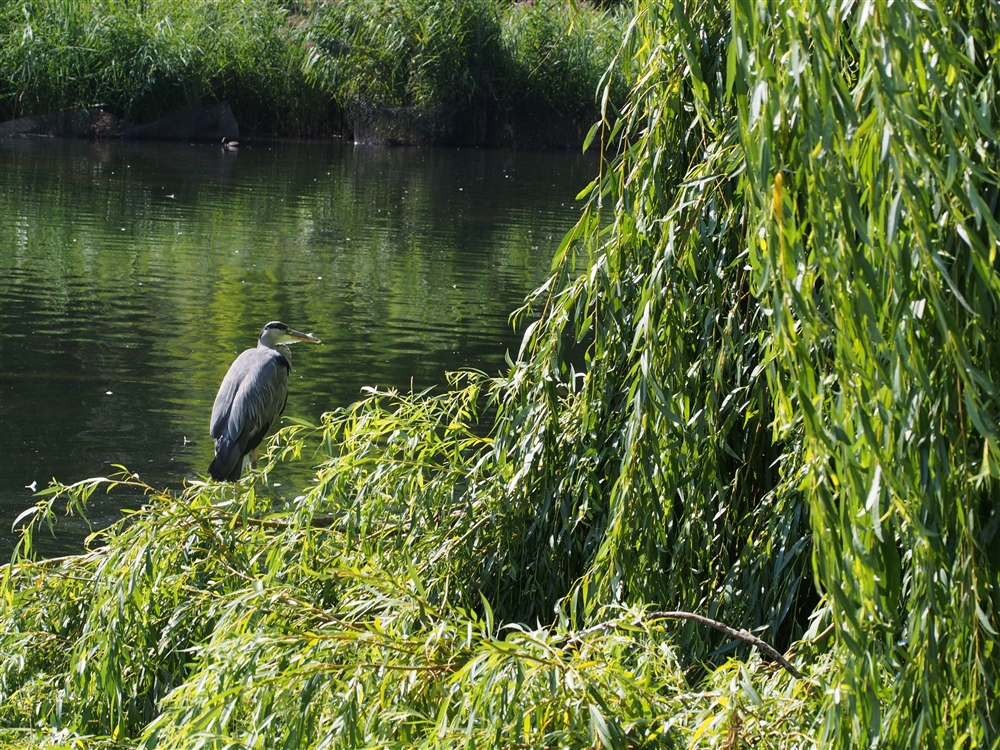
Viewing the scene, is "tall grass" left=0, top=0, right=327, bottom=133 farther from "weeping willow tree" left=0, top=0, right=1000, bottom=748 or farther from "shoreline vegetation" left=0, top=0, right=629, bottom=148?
"weeping willow tree" left=0, top=0, right=1000, bottom=748

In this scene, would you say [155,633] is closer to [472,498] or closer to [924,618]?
[472,498]

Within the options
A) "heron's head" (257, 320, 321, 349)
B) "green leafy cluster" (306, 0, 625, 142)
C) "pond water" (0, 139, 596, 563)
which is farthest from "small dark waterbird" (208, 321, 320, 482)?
"green leafy cluster" (306, 0, 625, 142)

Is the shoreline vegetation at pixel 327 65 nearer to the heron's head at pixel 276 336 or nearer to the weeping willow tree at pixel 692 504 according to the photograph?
the heron's head at pixel 276 336

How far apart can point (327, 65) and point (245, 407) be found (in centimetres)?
1859

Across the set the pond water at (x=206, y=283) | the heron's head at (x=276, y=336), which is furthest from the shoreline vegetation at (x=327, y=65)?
the heron's head at (x=276, y=336)

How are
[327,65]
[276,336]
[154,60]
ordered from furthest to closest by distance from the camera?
[327,65]
[154,60]
[276,336]

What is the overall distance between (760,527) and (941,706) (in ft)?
3.59

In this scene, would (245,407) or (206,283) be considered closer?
(245,407)

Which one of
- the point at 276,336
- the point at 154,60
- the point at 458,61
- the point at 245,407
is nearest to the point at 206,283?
the point at 276,336

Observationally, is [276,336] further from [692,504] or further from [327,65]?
[327,65]

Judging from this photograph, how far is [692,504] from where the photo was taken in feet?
10.6

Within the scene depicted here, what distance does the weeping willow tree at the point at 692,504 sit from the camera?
6.78 ft

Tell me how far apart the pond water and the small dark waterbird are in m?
0.36

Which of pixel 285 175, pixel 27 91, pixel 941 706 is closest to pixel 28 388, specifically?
pixel 941 706
